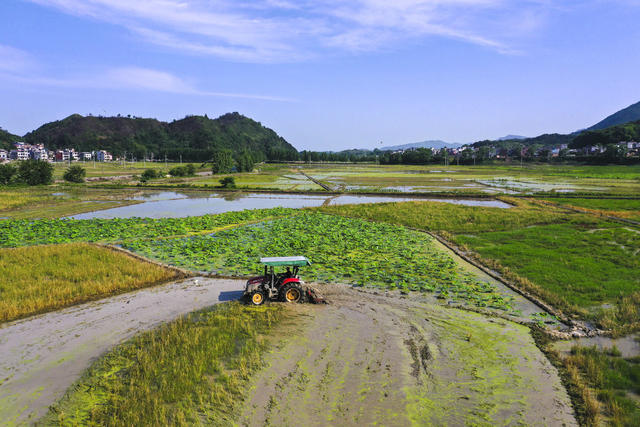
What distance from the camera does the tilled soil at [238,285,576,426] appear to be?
740 cm

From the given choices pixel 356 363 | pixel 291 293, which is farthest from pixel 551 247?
pixel 356 363

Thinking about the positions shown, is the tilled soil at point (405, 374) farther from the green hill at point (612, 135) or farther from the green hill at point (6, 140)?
the green hill at point (6, 140)

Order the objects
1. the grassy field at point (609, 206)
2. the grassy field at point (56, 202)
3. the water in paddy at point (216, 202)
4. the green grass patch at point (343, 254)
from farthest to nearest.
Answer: the water in paddy at point (216, 202) < the grassy field at point (56, 202) < the grassy field at point (609, 206) < the green grass patch at point (343, 254)

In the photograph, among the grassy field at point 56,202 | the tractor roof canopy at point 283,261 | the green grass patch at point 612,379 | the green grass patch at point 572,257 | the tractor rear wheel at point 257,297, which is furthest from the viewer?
the grassy field at point 56,202

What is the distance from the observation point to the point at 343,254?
19.6 m

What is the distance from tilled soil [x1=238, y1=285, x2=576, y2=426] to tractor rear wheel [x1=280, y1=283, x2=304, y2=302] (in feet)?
2.00

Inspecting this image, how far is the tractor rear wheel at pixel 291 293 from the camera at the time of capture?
12.7 metres

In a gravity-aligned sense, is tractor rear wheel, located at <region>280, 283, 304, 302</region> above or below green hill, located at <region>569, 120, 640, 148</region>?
below

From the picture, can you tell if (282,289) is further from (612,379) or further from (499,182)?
(499,182)

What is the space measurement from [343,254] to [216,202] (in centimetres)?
2715

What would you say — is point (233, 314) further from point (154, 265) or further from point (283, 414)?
point (154, 265)

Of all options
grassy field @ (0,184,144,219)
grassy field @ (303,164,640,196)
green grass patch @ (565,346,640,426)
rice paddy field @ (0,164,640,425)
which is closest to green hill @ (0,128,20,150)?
grassy field @ (0,184,144,219)

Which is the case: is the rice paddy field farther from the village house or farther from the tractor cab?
the village house

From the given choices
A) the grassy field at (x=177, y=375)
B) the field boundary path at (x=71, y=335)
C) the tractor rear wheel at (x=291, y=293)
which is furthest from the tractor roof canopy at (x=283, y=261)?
the field boundary path at (x=71, y=335)
